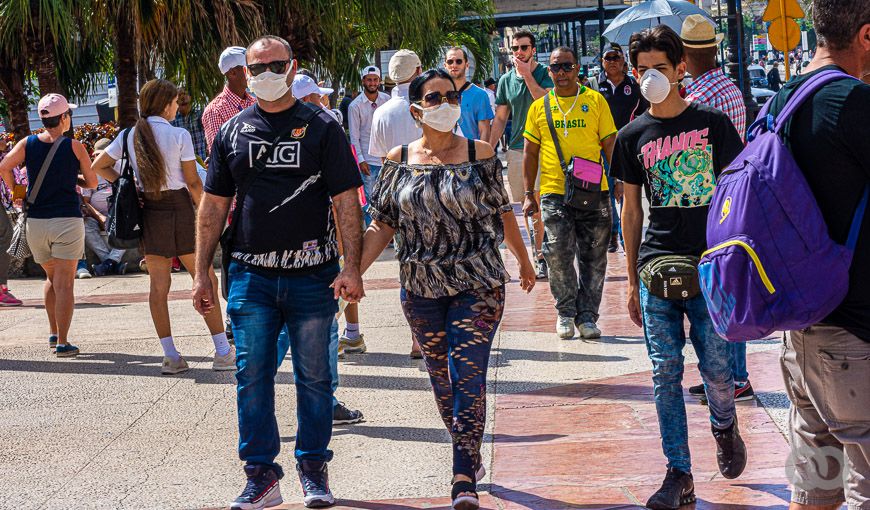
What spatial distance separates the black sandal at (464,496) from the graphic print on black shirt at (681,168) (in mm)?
1127

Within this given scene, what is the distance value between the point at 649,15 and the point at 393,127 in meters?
17.7

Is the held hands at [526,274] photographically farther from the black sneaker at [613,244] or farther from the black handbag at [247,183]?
the black sneaker at [613,244]

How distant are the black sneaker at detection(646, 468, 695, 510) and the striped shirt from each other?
2.11 metres

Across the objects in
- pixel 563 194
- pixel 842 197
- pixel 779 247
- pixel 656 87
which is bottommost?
pixel 563 194

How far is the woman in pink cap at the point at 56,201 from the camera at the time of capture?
8.79 meters

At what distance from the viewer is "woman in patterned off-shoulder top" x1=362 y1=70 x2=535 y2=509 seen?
15.8 ft

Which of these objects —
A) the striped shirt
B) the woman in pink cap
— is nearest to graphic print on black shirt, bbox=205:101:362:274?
the striped shirt

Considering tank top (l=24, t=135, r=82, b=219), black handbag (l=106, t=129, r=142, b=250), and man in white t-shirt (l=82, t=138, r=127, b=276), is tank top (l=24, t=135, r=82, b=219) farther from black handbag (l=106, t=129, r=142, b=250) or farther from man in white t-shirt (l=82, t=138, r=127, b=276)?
man in white t-shirt (l=82, t=138, r=127, b=276)

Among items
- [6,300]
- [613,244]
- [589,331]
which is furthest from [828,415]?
[6,300]

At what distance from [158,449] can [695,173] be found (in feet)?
9.70

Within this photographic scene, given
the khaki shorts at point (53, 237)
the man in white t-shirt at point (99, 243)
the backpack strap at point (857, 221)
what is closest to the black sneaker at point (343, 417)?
the khaki shorts at point (53, 237)

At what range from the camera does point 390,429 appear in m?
6.26

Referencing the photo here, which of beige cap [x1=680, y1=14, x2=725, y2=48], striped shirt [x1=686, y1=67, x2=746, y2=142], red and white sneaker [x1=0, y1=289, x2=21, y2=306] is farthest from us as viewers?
red and white sneaker [x1=0, y1=289, x2=21, y2=306]

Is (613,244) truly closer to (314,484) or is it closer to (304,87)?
(304,87)
